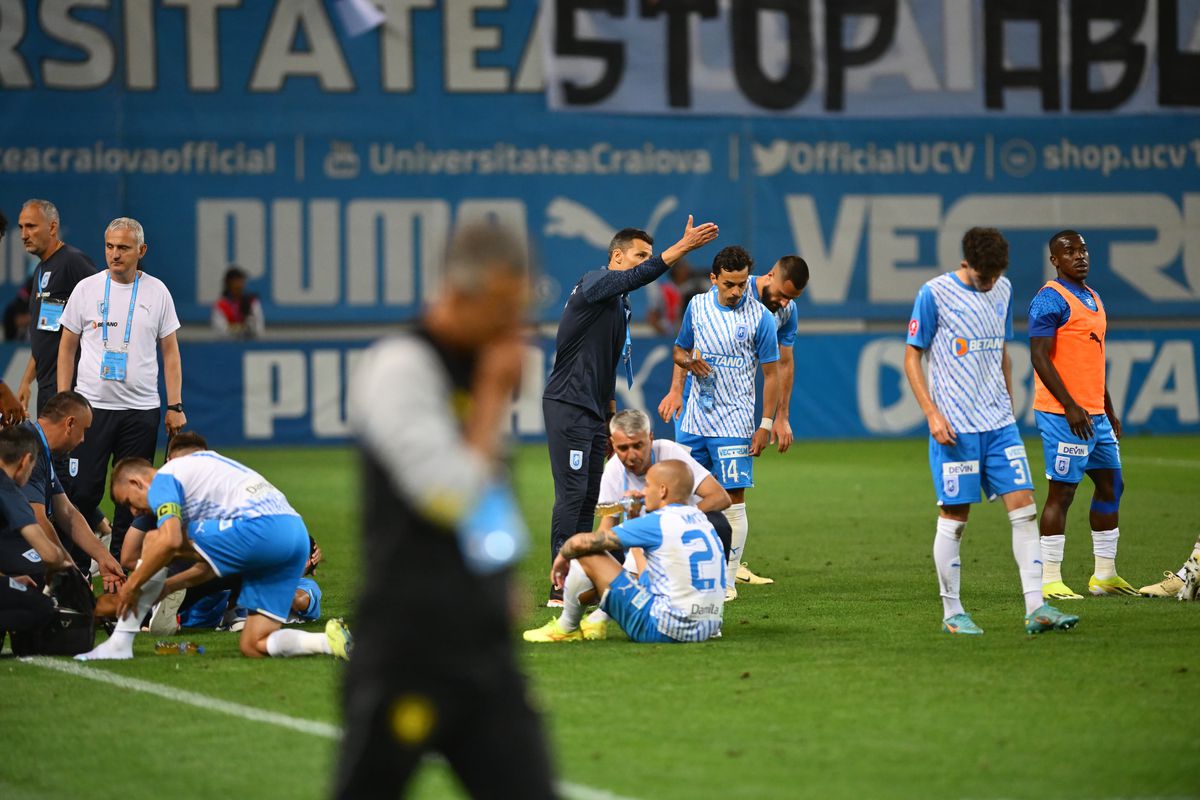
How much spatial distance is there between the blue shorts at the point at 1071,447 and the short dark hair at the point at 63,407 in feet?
18.5

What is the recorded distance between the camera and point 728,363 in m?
10.5

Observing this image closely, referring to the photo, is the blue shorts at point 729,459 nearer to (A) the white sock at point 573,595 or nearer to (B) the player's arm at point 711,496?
(B) the player's arm at point 711,496

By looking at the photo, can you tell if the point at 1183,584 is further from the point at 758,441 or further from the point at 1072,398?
the point at 758,441

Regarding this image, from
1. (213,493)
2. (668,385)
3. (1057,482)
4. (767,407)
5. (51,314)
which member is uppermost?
(51,314)

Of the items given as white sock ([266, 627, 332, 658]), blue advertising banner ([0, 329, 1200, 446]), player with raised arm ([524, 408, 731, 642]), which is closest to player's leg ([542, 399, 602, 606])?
player with raised arm ([524, 408, 731, 642])

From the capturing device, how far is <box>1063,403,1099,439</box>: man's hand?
387 inches

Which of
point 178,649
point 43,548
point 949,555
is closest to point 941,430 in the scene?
point 949,555

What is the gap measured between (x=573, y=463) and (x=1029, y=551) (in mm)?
2789

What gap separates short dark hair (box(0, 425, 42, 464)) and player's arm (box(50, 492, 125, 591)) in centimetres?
38

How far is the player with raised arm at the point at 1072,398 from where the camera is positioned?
10195mm

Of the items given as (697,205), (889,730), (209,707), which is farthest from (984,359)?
(697,205)

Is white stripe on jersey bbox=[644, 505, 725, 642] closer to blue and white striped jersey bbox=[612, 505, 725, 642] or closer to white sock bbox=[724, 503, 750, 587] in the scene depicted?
blue and white striped jersey bbox=[612, 505, 725, 642]

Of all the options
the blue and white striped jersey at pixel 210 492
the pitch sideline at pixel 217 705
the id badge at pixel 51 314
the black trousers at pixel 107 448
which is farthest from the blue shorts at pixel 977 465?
the id badge at pixel 51 314

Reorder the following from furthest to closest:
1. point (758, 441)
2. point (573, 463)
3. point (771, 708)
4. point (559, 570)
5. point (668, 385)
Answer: point (668, 385), point (758, 441), point (573, 463), point (559, 570), point (771, 708)
